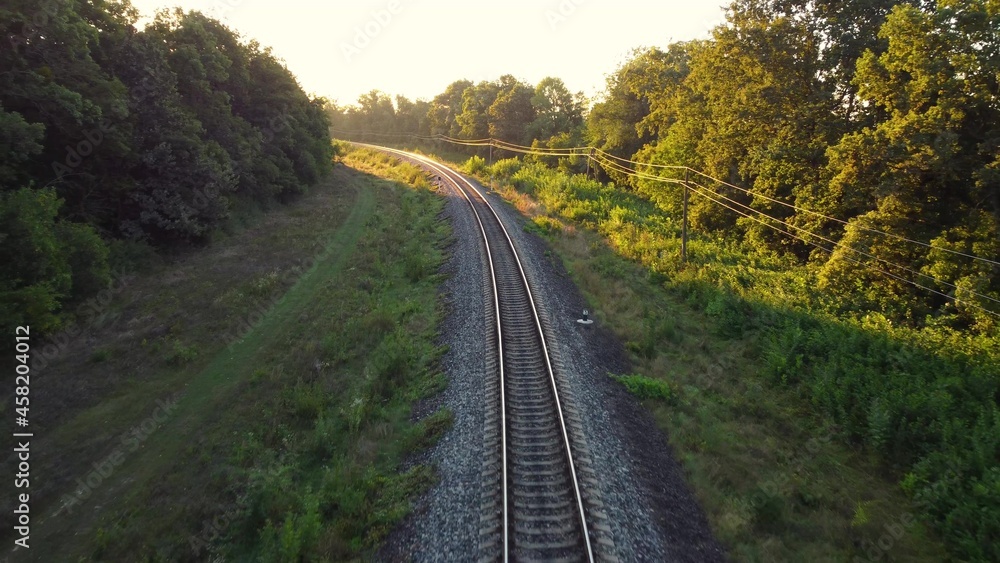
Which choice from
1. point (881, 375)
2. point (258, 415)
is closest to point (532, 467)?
point (258, 415)

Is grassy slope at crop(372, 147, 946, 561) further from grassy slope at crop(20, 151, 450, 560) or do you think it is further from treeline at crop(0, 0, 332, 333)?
treeline at crop(0, 0, 332, 333)

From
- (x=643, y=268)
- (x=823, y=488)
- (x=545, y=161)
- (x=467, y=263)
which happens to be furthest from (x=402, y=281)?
(x=545, y=161)

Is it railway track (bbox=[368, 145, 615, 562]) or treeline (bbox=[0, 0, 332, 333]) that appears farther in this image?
treeline (bbox=[0, 0, 332, 333])

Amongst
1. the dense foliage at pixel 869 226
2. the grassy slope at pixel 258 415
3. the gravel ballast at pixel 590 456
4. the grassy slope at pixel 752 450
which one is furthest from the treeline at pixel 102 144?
the dense foliage at pixel 869 226

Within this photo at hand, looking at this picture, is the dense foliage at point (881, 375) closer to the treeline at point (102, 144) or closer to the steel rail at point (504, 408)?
the steel rail at point (504, 408)

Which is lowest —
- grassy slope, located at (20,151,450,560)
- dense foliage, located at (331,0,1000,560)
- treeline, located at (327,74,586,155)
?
grassy slope, located at (20,151,450,560)

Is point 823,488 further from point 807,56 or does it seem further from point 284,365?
point 807,56

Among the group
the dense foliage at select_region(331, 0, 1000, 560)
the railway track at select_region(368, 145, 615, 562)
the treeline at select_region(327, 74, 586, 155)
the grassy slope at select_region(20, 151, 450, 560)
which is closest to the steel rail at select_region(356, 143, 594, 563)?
the railway track at select_region(368, 145, 615, 562)
